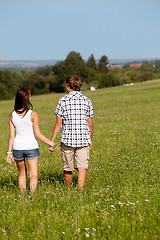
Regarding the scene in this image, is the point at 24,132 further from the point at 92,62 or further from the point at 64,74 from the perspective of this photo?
the point at 92,62

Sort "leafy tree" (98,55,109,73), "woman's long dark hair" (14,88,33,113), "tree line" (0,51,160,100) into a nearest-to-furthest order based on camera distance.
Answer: "woman's long dark hair" (14,88,33,113) → "tree line" (0,51,160,100) → "leafy tree" (98,55,109,73)

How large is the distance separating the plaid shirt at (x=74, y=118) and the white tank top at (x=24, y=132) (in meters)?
0.64

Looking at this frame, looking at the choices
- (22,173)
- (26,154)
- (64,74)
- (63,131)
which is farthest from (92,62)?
(26,154)

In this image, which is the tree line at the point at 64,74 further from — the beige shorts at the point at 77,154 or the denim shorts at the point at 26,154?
the denim shorts at the point at 26,154

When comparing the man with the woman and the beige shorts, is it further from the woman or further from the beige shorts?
the woman

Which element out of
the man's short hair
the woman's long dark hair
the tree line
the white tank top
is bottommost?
the tree line

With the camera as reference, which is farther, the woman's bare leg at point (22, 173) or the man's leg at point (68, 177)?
the man's leg at point (68, 177)

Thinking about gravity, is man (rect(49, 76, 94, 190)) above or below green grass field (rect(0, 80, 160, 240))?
above

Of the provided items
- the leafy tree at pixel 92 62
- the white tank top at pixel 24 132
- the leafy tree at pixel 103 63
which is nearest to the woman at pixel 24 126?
the white tank top at pixel 24 132

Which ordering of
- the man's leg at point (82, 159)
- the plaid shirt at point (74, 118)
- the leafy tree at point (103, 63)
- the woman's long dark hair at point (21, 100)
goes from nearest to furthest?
the woman's long dark hair at point (21, 100), the plaid shirt at point (74, 118), the man's leg at point (82, 159), the leafy tree at point (103, 63)

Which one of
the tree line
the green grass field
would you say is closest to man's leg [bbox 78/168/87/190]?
the green grass field

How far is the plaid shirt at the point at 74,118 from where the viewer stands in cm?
577

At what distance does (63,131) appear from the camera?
5.89 meters

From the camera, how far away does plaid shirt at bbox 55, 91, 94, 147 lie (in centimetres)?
577
